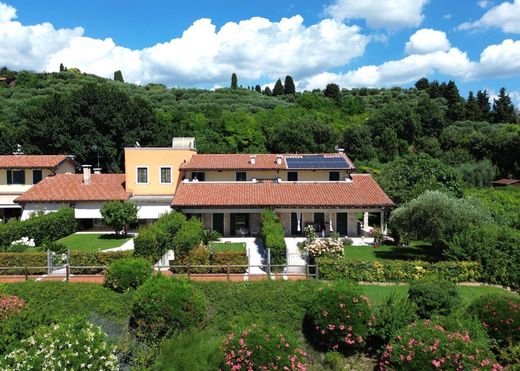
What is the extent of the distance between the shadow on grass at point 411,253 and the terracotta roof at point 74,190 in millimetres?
21589

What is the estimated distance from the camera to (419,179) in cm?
3594

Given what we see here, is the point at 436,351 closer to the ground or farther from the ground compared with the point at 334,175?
closer to the ground

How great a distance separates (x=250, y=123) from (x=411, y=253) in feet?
166

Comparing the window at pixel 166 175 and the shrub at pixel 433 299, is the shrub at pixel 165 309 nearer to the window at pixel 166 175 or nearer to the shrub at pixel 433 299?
the shrub at pixel 433 299

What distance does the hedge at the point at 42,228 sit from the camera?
27.4 meters

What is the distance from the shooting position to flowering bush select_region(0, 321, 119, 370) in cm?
1149

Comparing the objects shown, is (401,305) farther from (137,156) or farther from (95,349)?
(137,156)

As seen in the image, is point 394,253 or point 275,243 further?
point 394,253

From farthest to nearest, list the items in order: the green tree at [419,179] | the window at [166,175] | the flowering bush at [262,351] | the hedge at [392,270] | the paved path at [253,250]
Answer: the window at [166,175] < the green tree at [419,179] < the paved path at [253,250] < the hedge at [392,270] < the flowering bush at [262,351]

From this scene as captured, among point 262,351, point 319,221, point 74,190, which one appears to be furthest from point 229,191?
point 262,351

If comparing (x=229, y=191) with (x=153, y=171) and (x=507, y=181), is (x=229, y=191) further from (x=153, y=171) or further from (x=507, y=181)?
(x=507, y=181)

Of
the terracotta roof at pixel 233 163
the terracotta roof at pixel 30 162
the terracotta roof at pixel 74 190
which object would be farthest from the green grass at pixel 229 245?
the terracotta roof at pixel 30 162

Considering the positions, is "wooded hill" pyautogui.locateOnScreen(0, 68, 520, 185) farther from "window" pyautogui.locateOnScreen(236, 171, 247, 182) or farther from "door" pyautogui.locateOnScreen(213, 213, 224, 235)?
"door" pyautogui.locateOnScreen(213, 213, 224, 235)

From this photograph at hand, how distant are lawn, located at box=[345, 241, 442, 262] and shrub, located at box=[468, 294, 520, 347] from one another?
33.4ft
